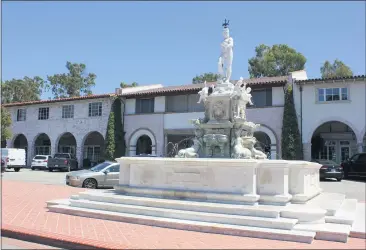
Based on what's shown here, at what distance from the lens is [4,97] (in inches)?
2263

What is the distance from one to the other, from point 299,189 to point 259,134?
18607 mm

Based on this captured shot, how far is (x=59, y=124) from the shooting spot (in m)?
34.9

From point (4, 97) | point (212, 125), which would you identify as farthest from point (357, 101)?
point (4, 97)

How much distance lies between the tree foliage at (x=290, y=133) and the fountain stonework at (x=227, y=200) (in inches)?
528

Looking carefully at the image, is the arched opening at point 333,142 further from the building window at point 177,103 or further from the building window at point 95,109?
A: the building window at point 95,109

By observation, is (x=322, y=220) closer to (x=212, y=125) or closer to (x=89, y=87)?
(x=212, y=125)

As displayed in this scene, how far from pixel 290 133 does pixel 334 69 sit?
86.1ft

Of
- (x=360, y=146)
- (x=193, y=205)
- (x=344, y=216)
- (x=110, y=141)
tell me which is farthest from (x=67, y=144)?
(x=344, y=216)

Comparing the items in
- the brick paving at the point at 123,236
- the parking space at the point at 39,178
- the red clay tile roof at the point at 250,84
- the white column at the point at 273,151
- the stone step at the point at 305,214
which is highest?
the red clay tile roof at the point at 250,84

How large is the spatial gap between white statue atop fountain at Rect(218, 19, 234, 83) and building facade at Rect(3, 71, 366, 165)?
11.2 metres

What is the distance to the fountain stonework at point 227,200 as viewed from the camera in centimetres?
728

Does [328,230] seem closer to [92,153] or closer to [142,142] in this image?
[142,142]

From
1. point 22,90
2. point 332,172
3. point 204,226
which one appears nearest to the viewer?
point 204,226

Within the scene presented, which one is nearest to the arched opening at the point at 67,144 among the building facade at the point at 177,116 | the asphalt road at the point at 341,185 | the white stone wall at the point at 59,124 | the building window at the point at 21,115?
the white stone wall at the point at 59,124
